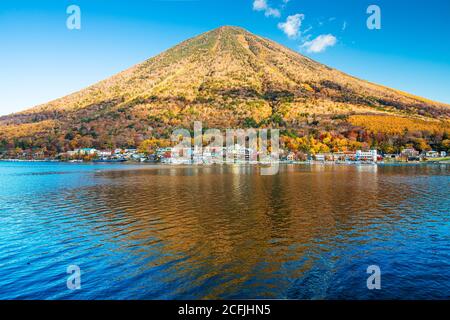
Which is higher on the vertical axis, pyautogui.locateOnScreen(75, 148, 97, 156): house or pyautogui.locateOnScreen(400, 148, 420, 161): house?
pyautogui.locateOnScreen(75, 148, 97, 156): house

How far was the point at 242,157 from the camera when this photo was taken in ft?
392

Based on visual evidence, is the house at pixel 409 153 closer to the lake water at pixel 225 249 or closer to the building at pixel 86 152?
the lake water at pixel 225 249

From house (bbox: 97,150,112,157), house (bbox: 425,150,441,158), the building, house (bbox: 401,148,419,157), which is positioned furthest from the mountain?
house (bbox: 401,148,419,157)

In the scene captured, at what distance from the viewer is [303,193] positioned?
32344 mm

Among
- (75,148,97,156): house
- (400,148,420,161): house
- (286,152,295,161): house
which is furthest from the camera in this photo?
(75,148,97,156): house

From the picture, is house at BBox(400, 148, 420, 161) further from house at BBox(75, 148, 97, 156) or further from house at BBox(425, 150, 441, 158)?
house at BBox(75, 148, 97, 156)

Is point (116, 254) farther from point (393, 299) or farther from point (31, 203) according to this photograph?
point (31, 203)

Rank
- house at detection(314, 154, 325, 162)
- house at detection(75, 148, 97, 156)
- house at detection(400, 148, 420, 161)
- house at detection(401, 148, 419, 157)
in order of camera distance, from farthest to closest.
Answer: house at detection(75, 148, 97, 156)
house at detection(314, 154, 325, 162)
house at detection(401, 148, 419, 157)
house at detection(400, 148, 420, 161)

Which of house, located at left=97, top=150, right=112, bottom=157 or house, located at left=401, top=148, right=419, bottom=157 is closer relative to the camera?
house, located at left=401, top=148, right=419, bottom=157

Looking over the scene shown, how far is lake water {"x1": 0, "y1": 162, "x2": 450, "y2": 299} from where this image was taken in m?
10.1

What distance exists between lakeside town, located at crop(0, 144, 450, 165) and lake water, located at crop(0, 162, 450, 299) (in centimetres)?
9172

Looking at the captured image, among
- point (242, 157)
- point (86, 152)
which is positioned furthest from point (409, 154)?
point (86, 152)

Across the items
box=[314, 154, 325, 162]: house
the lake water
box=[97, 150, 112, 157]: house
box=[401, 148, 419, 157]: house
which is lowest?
the lake water
